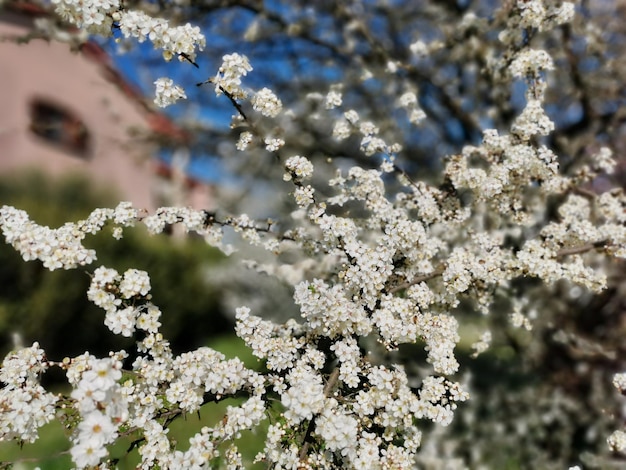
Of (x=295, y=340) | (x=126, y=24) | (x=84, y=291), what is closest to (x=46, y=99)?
(x=84, y=291)

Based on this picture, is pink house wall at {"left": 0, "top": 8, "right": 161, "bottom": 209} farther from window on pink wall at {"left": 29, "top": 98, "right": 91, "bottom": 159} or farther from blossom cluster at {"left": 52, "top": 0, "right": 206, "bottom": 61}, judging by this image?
blossom cluster at {"left": 52, "top": 0, "right": 206, "bottom": 61}

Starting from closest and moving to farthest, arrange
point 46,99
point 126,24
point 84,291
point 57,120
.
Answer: point 126,24, point 84,291, point 46,99, point 57,120

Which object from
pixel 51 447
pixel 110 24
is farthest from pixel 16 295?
pixel 110 24

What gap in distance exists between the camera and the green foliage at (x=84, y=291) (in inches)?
290

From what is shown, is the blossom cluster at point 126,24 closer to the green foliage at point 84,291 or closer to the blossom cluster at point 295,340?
the blossom cluster at point 295,340

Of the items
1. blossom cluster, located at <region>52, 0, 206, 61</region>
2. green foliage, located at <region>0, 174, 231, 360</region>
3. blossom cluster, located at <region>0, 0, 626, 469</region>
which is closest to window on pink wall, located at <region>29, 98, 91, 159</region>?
green foliage, located at <region>0, 174, 231, 360</region>

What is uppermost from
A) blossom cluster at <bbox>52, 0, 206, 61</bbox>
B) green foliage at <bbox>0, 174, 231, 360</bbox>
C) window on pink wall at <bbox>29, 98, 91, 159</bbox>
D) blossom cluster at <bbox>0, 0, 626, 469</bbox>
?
blossom cluster at <bbox>52, 0, 206, 61</bbox>

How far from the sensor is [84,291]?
26.3 ft

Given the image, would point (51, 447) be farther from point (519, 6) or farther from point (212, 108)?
→ point (519, 6)

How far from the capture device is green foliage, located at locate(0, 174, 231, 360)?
290 inches

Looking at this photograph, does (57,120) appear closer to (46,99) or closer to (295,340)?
(46,99)

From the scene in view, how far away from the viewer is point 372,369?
1.86 metres

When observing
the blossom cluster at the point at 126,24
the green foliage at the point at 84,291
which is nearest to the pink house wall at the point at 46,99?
the green foliage at the point at 84,291

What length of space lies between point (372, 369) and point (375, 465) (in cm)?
32
